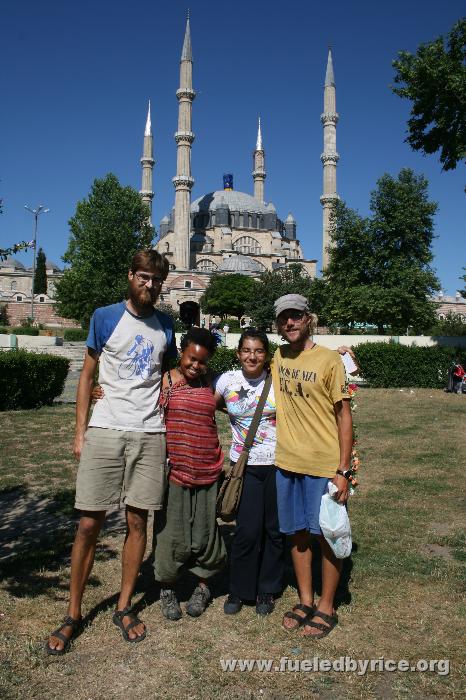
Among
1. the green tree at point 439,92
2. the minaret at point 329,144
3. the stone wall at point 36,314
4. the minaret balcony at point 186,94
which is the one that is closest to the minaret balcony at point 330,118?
the minaret at point 329,144

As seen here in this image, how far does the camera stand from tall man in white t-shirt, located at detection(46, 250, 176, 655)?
2.95 meters

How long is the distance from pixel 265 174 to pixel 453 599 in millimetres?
80352

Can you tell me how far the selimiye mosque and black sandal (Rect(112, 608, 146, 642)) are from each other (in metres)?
49.1

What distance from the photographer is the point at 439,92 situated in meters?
15.5

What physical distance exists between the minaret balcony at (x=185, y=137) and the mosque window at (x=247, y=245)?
20.3m

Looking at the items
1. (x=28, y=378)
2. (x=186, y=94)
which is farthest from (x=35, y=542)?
(x=186, y=94)

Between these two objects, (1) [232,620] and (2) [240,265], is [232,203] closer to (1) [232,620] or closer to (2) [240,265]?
(2) [240,265]

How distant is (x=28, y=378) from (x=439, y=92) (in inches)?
519

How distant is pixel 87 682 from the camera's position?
8.42 ft

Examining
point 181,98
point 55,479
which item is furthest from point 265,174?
point 55,479

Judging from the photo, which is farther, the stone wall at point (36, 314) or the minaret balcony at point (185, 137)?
the stone wall at point (36, 314)

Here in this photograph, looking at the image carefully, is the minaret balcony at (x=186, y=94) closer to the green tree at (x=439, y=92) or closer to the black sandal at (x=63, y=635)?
the green tree at (x=439, y=92)

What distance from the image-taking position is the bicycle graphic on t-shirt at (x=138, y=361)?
303 centimetres

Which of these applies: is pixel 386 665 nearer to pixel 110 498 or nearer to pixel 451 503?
pixel 110 498
